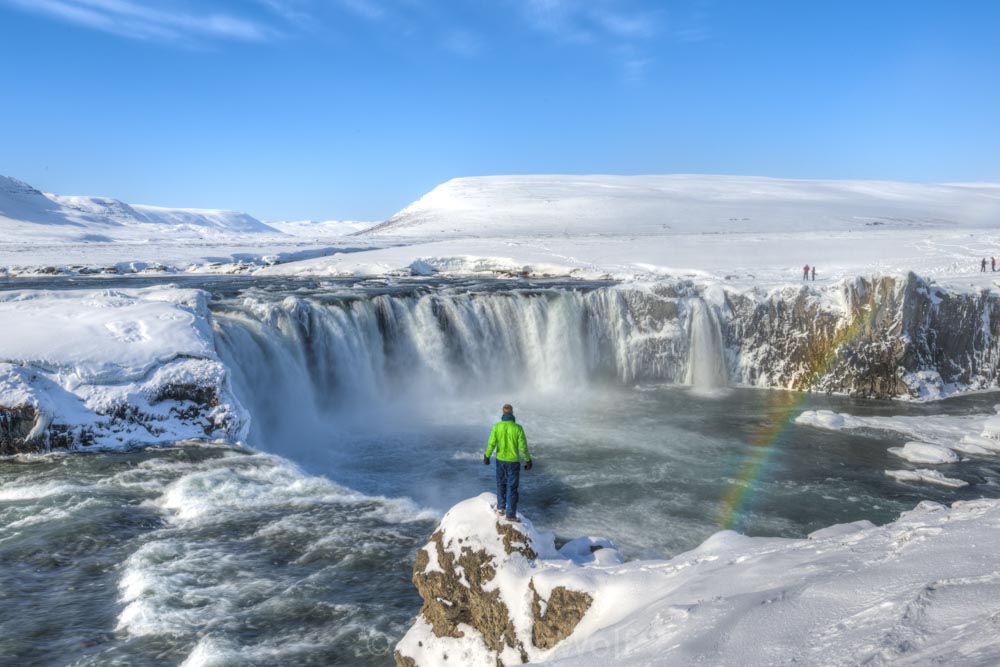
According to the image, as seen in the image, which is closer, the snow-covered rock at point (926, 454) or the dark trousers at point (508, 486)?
the dark trousers at point (508, 486)

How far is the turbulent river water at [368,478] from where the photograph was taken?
888cm

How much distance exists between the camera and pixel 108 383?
47.1 ft

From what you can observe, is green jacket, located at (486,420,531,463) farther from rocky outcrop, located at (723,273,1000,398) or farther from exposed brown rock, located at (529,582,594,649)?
rocky outcrop, located at (723,273,1000,398)

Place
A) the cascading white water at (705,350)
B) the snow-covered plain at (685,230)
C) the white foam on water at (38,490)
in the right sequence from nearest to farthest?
the white foam on water at (38,490) < the cascading white water at (705,350) < the snow-covered plain at (685,230)

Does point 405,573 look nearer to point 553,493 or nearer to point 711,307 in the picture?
point 553,493

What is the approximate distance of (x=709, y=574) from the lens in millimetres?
5895

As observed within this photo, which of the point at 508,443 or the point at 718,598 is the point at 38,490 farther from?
the point at 718,598

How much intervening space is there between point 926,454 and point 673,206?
289 ft

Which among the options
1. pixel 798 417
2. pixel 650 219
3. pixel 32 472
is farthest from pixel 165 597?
pixel 650 219

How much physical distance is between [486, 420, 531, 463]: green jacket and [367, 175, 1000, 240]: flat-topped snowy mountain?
67.5m

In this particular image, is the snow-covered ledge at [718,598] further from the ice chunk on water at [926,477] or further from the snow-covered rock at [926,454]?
the snow-covered rock at [926,454]

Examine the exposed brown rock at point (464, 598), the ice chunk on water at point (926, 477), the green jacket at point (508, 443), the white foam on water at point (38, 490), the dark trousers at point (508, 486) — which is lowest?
the ice chunk on water at point (926, 477)

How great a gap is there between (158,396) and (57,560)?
503 centimetres

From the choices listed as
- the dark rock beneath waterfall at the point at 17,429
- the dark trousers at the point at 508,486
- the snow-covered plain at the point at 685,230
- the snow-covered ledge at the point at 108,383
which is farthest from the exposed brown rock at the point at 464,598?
the snow-covered plain at the point at 685,230
